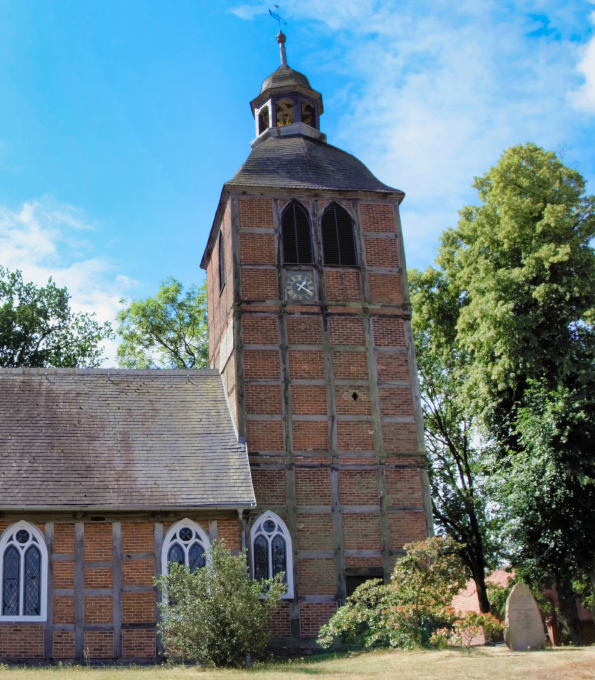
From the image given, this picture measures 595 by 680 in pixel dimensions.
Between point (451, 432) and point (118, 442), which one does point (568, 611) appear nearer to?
point (451, 432)

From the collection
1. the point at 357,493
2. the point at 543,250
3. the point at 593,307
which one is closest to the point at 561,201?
the point at 543,250

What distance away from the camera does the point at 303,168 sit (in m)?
23.1

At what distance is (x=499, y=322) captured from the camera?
22.6m

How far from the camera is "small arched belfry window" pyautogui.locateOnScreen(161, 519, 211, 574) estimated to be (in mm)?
17531

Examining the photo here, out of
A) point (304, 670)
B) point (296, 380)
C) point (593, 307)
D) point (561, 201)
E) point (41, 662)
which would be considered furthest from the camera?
point (561, 201)

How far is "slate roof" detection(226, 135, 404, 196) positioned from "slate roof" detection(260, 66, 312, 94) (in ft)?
7.19

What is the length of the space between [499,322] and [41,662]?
47.4 feet

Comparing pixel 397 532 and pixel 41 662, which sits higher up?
pixel 397 532

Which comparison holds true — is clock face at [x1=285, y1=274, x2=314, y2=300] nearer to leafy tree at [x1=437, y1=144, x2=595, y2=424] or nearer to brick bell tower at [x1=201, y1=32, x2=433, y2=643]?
brick bell tower at [x1=201, y1=32, x2=433, y2=643]

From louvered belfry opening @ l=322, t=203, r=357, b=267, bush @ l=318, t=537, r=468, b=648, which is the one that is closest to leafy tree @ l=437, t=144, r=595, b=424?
louvered belfry opening @ l=322, t=203, r=357, b=267

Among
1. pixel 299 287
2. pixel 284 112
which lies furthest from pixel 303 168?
pixel 284 112

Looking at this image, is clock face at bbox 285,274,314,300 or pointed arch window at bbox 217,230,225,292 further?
pointed arch window at bbox 217,230,225,292

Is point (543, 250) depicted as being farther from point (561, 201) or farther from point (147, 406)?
point (147, 406)

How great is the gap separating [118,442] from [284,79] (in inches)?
529
